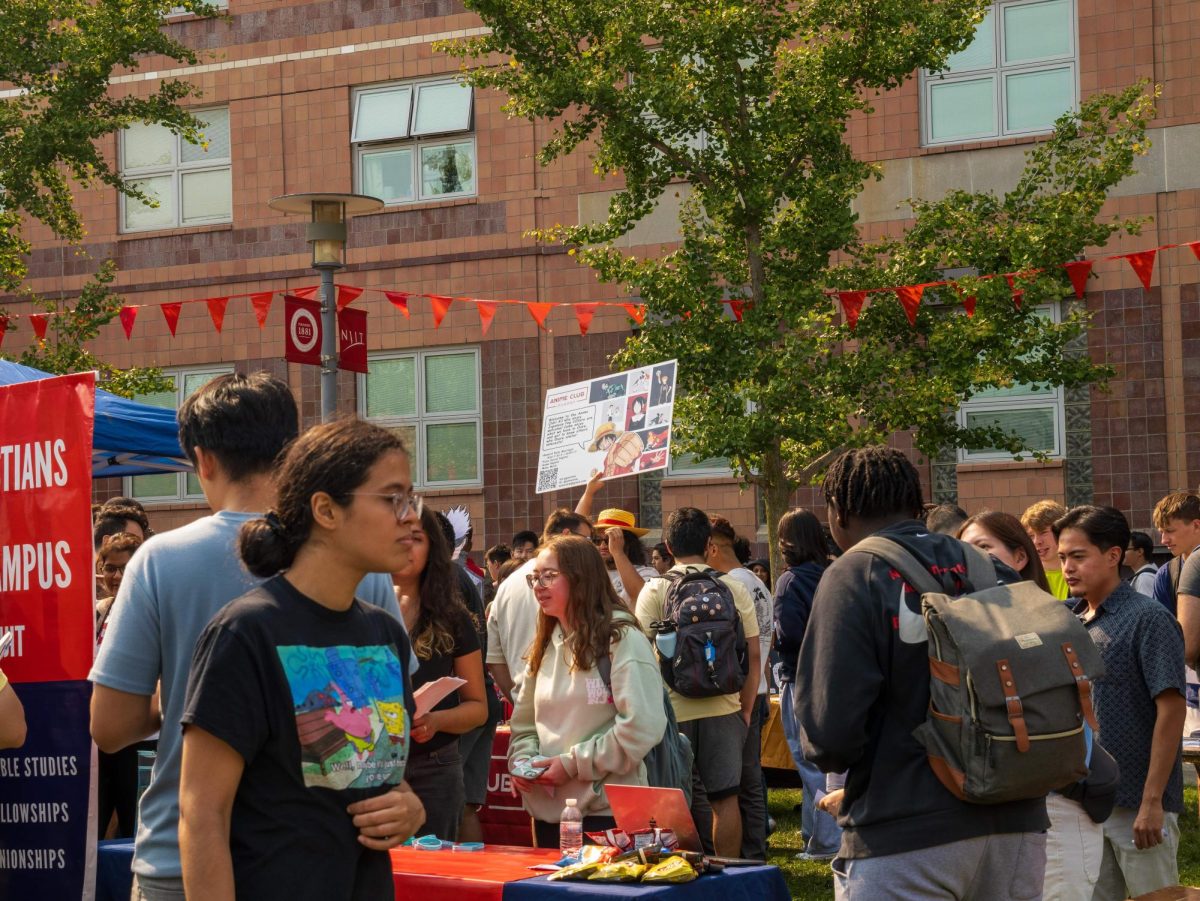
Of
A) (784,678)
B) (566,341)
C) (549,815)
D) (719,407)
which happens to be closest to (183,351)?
(566,341)

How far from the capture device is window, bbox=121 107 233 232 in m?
22.1

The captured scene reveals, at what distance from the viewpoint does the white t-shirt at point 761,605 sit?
32.3ft

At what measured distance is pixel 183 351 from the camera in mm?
21781

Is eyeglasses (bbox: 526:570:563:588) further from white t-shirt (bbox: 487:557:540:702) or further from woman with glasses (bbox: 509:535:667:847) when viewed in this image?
white t-shirt (bbox: 487:557:540:702)

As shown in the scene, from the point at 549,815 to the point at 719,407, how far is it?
332 inches

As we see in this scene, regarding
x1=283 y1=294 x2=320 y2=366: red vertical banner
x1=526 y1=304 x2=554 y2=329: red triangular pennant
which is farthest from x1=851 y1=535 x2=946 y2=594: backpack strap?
x1=526 y1=304 x2=554 y2=329: red triangular pennant

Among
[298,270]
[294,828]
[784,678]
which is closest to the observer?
[294,828]

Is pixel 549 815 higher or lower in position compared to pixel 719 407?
lower

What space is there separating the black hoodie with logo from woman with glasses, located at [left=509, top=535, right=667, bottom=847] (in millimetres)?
2213

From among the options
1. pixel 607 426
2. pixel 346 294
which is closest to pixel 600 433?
pixel 607 426

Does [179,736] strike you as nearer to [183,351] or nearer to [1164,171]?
[1164,171]

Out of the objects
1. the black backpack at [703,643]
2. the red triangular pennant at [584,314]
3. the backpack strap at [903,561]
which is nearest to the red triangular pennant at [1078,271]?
the red triangular pennant at [584,314]

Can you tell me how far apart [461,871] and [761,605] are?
5.45 meters

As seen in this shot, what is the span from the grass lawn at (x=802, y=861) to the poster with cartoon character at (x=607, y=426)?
8.11 ft
